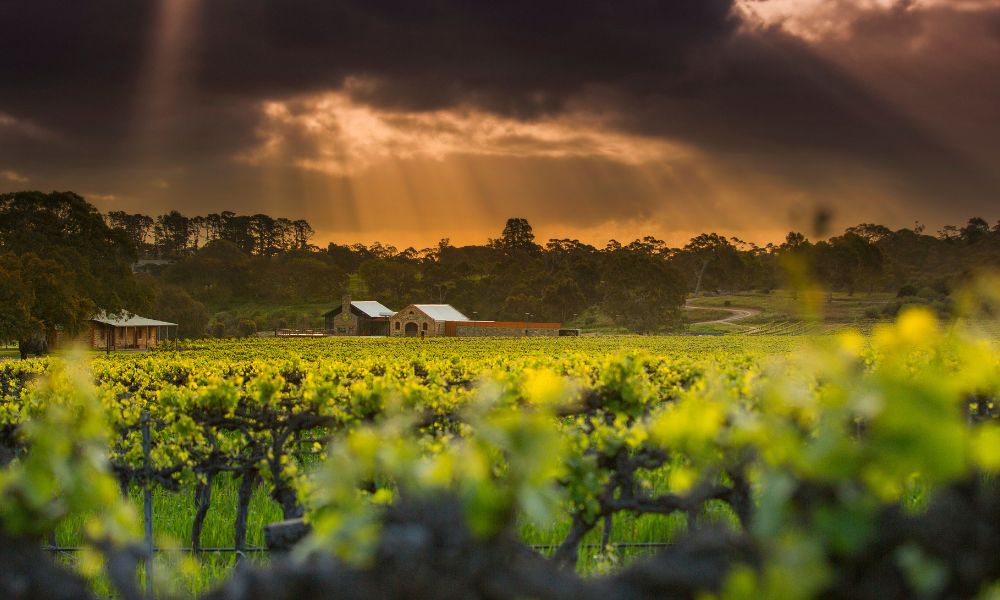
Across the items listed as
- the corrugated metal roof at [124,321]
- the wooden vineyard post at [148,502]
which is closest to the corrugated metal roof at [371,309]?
the corrugated metal roof at [124,321]

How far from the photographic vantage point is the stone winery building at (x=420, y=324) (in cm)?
9344

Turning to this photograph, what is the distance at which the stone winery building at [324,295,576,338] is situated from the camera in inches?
3679

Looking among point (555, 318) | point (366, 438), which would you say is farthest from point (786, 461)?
point (555, 318)

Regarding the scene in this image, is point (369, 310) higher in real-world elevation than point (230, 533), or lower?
higher

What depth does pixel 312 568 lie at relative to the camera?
274 cm

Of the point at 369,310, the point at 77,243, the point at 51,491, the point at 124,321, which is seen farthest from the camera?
the point at 369,310

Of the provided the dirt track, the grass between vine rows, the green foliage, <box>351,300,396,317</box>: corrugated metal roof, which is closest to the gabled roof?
<box>351,300,396,317</box>: corrugated metal roof

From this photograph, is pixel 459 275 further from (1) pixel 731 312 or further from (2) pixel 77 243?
(2) pixel 77 243

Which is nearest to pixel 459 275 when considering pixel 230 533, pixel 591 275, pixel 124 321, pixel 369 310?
pixel 591 275

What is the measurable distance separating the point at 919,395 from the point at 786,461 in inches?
23.0

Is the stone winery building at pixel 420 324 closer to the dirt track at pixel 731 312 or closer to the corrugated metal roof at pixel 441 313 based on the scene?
the corrugated metal roof at pixel 441 313

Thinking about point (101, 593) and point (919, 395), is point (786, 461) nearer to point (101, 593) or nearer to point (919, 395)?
point (919, 395)

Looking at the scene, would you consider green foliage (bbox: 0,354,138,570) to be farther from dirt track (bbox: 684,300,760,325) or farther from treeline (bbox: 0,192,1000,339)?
dirt track (bbox: 684,300,760,325)

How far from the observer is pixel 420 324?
→ 329 feet
